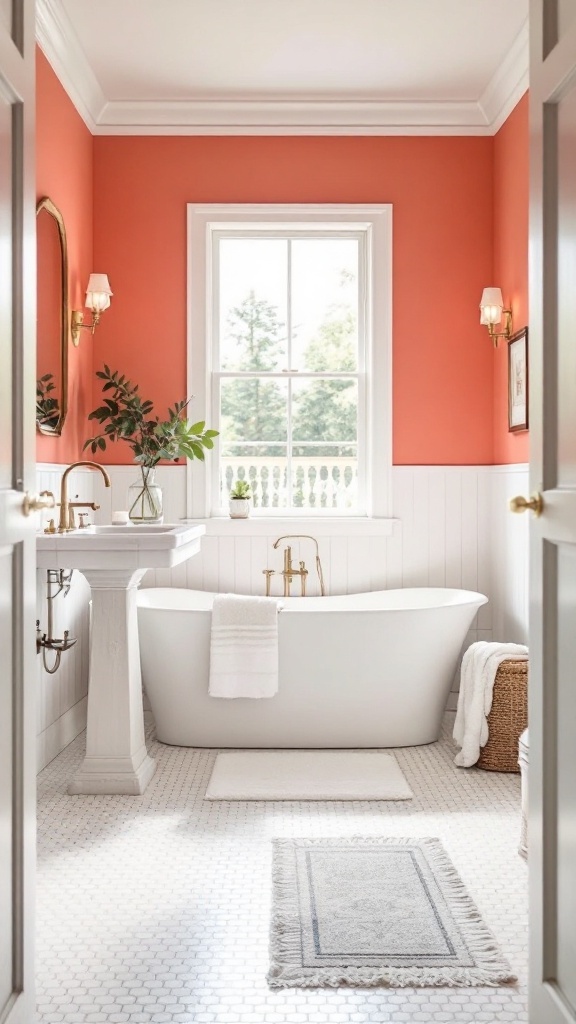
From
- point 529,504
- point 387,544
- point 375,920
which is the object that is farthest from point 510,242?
point 375,920

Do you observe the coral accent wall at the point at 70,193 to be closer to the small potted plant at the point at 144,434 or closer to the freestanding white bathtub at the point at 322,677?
the small potted plant at the point at 144,434

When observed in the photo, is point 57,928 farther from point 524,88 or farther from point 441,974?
point 524,88

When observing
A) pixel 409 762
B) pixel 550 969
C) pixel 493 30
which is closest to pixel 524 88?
pixel 493 30

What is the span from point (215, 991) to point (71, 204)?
11.6ft

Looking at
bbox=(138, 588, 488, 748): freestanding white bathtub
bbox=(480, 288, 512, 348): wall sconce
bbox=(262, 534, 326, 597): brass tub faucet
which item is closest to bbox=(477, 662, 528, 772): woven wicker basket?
bbox=(138, 588, 488, 748): freestanding white bathtub

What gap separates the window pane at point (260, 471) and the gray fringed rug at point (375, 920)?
7.44ft

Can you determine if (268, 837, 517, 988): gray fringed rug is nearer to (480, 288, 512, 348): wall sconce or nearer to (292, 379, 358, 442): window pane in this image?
(292, 379, 358, 442): window pane

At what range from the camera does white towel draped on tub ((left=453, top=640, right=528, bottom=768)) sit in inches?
152

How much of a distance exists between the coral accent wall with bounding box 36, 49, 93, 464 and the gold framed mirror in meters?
0.07

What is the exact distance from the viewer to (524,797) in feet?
9.84

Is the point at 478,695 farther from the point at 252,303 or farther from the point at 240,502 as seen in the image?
the point at 252,303

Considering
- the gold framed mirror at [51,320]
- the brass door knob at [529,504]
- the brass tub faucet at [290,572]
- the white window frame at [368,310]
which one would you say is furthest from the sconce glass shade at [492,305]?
the brass door knob at [529,504]

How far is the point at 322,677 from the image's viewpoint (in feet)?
13.4

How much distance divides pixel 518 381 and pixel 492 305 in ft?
1.52
